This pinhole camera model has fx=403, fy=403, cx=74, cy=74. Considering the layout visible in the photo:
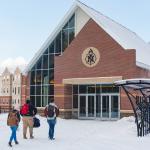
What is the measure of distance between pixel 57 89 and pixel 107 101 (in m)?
4.71

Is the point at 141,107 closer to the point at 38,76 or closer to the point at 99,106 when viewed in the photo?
the point at 99,106

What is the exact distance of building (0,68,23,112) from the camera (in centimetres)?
8949

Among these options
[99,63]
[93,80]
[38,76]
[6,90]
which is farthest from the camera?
[6,90]

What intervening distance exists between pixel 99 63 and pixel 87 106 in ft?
13.0

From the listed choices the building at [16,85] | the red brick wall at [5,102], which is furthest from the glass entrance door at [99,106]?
the red brick wall at [5,102]

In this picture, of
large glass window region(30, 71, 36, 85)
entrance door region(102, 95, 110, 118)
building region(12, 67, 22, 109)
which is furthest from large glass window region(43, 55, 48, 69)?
building region(12, 67, 22, 109)

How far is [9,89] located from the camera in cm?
9319

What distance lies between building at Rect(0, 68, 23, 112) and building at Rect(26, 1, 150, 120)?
52119 mm

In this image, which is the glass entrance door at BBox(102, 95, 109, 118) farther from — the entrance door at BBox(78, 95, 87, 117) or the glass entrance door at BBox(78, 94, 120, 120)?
the entrance door at BBox(78, 95, 87, 117)

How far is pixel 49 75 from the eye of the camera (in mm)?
36375

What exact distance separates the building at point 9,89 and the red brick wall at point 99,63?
2135 inches

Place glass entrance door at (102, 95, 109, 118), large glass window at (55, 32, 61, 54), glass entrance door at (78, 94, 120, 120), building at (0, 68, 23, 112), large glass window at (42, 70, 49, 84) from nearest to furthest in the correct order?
glass entrance door at (78, 94, 120, 120) < glass entrance door at (102, 95, 109, 118) < large glass window at (55, 32, 61, 54) < large glass window at (42, 70, 49, 84) < building at (0, 68, 23, 112)

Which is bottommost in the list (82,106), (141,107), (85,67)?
(82,106)

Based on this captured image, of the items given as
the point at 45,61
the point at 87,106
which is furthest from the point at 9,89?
the point at 87,106
